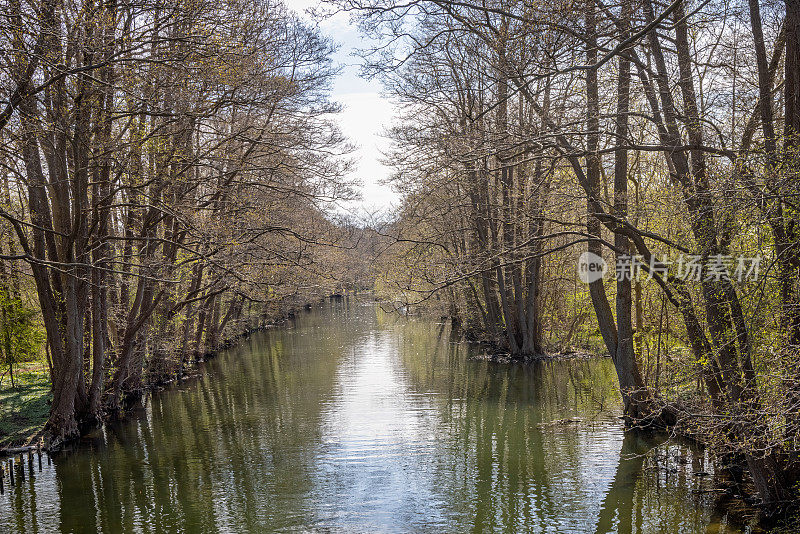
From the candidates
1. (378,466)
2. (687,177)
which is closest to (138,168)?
(378,466)

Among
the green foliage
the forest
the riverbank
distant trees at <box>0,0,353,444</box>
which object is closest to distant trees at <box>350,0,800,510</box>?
the forest

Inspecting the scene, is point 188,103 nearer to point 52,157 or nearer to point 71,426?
point 52,157

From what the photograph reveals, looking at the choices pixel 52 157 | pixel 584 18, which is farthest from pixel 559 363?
pixel 52 157

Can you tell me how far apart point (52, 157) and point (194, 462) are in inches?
239

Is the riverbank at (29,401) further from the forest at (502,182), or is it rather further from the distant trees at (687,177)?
the distant trees at (687,177)

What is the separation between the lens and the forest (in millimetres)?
6887

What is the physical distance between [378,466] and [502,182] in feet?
22.4

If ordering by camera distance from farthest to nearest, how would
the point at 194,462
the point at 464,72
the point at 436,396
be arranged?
1. the point at 464,72
2. the point at 436,396
3. the point at 194,462

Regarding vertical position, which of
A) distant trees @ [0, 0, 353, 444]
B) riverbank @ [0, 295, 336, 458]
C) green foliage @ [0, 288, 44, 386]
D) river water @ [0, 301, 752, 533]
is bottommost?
river water @ [0, 301, 752, 533]

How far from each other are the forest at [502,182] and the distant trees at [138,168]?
89 mm

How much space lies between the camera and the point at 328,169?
15.1 metres

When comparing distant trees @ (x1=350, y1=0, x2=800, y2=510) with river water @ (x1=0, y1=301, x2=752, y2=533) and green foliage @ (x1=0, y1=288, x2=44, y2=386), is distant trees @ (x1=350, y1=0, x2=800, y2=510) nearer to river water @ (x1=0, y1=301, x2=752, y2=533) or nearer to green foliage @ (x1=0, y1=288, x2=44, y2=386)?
river water @ (x1=0, y1=301, x2=752, y2=533)

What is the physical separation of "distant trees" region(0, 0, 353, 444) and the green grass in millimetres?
760

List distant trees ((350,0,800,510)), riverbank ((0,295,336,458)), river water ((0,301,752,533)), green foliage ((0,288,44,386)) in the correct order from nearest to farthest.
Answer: distant trees ((350,0,800,510)), river water ((0,301,752,533)), riverbank ((0,295,336,458)), green foliage ((0,288,44,386))
